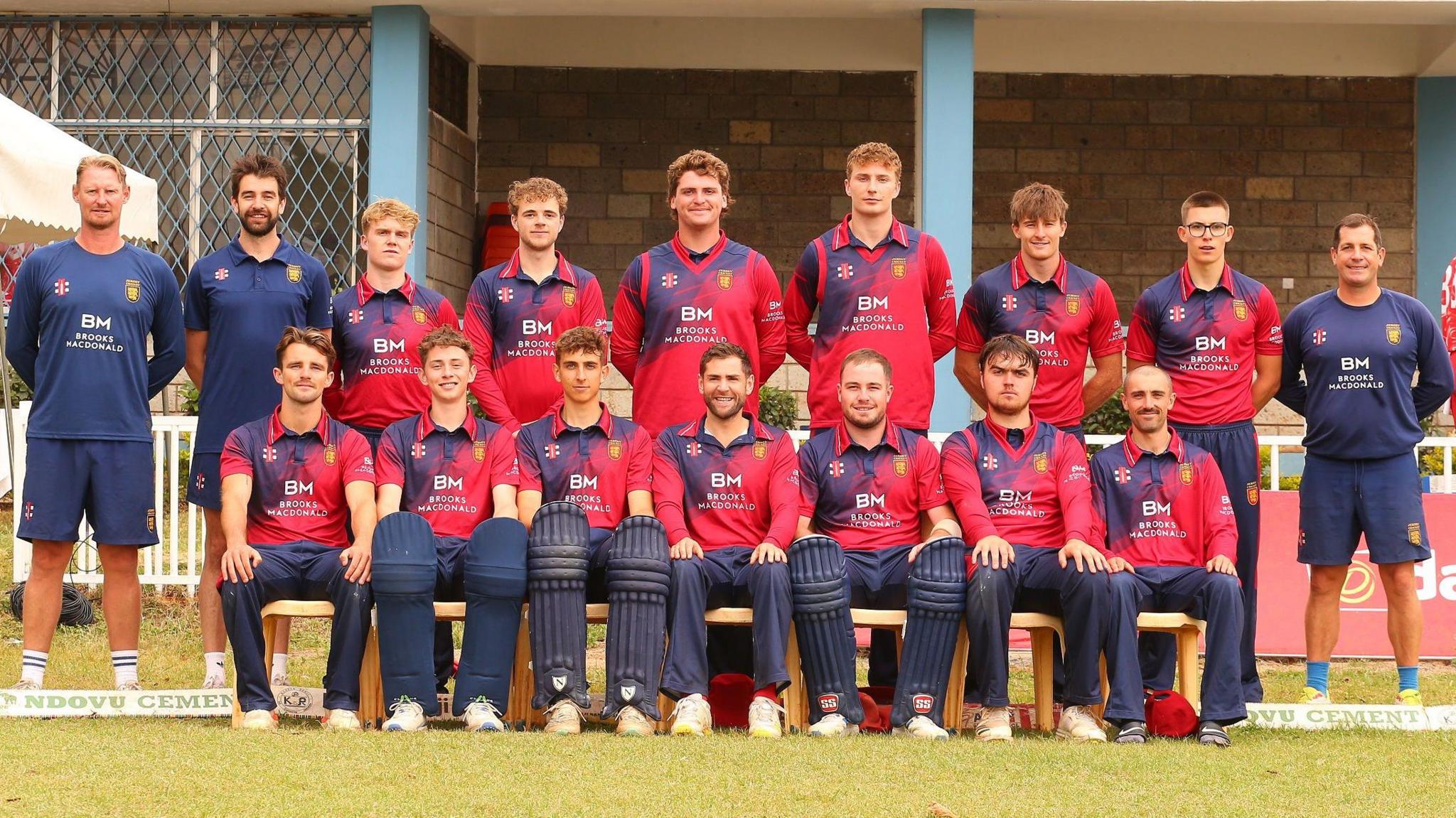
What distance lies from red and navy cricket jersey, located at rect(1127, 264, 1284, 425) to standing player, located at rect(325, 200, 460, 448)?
8.86 ft

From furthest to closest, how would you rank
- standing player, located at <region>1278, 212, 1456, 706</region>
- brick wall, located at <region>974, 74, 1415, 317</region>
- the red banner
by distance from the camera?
brick wall, located at <region>974, 74, 1415, 317</region>
the red banner
standing player, located at <region>1278, 212, 1456, 706</region>

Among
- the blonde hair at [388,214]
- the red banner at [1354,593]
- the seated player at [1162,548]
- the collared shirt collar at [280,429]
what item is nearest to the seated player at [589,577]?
the collared shirt collar at [280,429]

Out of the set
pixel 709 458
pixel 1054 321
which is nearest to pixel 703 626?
pixel 709 458

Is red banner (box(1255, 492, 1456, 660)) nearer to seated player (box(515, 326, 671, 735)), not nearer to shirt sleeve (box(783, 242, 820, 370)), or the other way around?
shirt sleeve (box(783, 242, 820, 370))

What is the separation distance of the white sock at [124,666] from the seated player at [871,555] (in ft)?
7.73

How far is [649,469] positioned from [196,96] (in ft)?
23.2

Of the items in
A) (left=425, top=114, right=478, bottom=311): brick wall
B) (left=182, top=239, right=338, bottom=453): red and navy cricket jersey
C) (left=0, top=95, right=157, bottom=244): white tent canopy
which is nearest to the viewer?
(left=182, top=239, right=338, bottom=453): red and navy cricket jersey

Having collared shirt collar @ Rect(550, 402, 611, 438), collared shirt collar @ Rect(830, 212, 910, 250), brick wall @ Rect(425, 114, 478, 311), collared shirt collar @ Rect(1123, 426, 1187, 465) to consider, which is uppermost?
brick wall @ Rect(425, 114, 478, 311)

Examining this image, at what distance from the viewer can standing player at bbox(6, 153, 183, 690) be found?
5.41 metres

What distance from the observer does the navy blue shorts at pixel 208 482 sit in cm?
563

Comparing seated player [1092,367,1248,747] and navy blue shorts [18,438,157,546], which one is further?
navy blue shorts [18,438,157,546]

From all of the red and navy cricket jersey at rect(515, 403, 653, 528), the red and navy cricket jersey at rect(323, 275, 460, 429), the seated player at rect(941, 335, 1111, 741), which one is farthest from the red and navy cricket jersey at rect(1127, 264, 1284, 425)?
the red and navy cricket jersey at rect(323, 275, 460, 429)

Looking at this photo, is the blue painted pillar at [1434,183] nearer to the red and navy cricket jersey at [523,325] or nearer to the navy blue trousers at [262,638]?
the red and navy cricket jersey at [523,325]

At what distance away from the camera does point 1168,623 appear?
516cm
